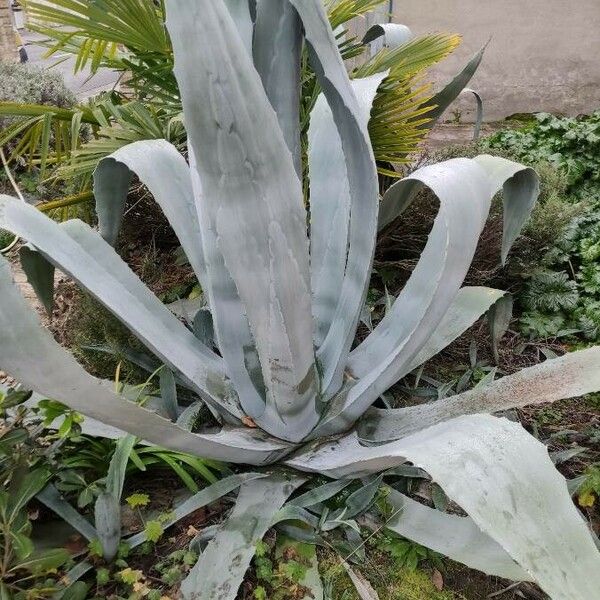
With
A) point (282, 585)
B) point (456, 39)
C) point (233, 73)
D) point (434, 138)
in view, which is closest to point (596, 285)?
point (456, 39)

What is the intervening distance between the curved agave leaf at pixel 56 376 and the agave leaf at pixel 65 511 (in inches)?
10.2

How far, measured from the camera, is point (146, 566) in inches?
44.5

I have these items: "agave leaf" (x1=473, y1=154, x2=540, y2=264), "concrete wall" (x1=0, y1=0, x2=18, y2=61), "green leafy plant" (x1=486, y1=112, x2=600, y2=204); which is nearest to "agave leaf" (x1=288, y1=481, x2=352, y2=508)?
"agave leaf" (x1=473, y1=154, x2=540, y2=264)

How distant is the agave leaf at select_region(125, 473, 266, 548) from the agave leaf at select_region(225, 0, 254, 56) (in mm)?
840

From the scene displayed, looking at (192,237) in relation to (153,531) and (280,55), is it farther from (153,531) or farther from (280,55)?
(153,531)

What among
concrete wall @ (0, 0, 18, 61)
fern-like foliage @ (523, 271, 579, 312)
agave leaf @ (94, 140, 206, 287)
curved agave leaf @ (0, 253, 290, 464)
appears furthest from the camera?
concrete wall @ (0, 0, 18, 61)

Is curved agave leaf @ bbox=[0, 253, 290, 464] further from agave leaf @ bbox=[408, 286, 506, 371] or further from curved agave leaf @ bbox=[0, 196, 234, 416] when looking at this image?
agave leaf @ bbox=[408, 286, 506, 371]

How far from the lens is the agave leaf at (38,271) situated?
114 cm

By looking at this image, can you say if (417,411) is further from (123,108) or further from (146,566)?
(123,108)

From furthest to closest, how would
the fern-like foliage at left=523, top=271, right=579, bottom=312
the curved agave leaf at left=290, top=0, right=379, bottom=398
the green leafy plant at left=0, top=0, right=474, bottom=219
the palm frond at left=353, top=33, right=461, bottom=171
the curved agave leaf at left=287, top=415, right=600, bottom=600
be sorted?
the fern-like foliage at left=523, top=271, right=579, bottom=312, the palm frond at left=353, top=33, right=461, bottom=171, the green leafy plant at left=0, top=0, right=474, bottom=219, the curved agave leaf at left=290, top=0, right=379, bottom=398, the curved agave leaf at left=287, top=415, right=600, bottom=600

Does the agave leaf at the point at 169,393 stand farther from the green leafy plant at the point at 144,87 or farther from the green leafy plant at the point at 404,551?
the green leafy plant at the point at 144,87

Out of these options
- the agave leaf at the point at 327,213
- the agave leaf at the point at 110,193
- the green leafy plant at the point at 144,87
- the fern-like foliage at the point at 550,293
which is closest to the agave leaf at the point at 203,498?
the agave leaf at the point at 327,213

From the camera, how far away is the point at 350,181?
118 cm

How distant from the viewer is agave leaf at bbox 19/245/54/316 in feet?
3.75
